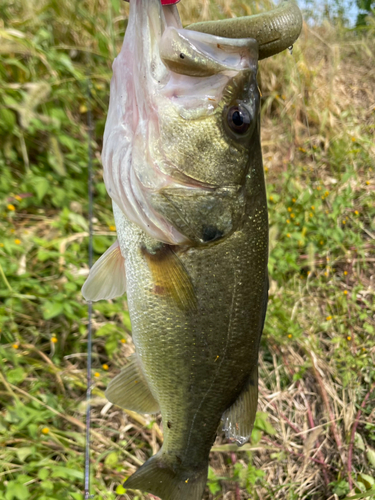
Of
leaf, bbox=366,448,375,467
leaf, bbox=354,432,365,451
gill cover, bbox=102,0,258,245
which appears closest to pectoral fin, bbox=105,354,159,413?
gill cover, bbox=102,0,258,245

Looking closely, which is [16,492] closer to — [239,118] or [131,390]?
[131,390]

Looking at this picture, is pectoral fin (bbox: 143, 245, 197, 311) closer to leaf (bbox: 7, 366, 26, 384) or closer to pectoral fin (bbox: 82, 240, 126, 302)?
pectoral fin (bbox: 82, 240, 126, 302)

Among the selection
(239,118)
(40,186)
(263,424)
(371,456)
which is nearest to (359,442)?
(371,456)

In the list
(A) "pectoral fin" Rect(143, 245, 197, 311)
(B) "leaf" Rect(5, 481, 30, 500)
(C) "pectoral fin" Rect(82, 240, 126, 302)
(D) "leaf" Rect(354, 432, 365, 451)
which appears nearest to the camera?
(A) "pectoral fin" Rect(143, 245, 197, 311)

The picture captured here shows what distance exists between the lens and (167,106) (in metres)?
0.99

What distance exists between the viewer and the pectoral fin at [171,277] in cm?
111

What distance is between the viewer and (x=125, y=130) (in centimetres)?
105

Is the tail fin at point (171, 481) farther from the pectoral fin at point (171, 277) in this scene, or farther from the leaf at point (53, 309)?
the leaf at point (53, 309)

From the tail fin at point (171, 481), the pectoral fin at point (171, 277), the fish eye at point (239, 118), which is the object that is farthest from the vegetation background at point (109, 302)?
the fish eye at point (239, 118)

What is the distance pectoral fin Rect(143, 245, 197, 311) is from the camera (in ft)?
3.65

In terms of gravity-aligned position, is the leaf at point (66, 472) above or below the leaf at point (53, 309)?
below

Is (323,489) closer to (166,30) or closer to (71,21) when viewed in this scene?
(166,30)

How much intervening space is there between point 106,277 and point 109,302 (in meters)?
1.28

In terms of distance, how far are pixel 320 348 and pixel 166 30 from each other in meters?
2.57
